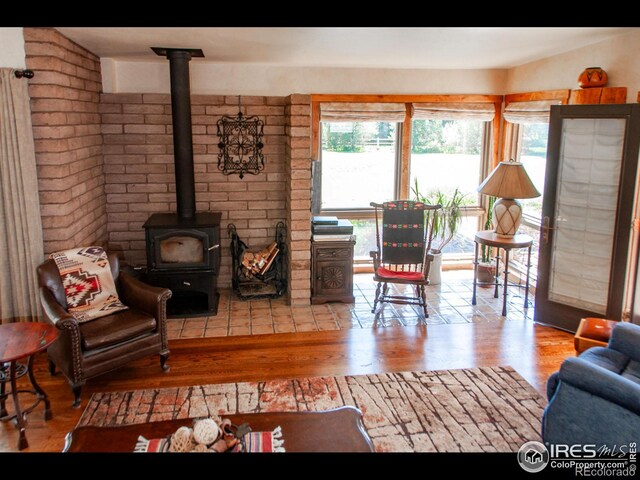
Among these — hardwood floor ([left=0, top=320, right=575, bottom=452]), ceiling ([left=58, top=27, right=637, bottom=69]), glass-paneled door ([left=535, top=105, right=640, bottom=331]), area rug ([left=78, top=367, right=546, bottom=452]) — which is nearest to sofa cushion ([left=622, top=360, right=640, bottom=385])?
area rug ([left=78, top=367, right=546, bottom=452])

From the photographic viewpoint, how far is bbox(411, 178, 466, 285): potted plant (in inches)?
243

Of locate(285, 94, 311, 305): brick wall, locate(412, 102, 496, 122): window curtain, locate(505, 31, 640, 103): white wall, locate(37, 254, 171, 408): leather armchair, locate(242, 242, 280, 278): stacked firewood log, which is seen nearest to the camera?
locate(37, 254, 171, 408): leather armchair

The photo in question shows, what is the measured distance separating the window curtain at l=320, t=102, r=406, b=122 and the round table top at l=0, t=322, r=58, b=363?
150 inches

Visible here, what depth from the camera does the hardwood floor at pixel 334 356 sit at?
3.84m

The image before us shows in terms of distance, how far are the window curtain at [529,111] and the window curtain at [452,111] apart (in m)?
0.24

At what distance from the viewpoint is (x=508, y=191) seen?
4.95m

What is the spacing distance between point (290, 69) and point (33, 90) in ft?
9.15

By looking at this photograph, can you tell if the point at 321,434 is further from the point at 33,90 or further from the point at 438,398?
the point at 33,90

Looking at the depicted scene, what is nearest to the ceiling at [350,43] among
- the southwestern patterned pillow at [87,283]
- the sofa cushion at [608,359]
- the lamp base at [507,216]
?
the lamp base at [507,216]

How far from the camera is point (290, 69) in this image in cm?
597

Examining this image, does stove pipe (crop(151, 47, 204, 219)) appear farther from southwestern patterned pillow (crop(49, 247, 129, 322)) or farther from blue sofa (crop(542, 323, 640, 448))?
blue sofa (crop(542, 323, 640, 448))

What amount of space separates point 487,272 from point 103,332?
13.2 feet

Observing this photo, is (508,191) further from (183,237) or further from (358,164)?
(183,237)

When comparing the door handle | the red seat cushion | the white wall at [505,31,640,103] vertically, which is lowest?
the red seat cushion
